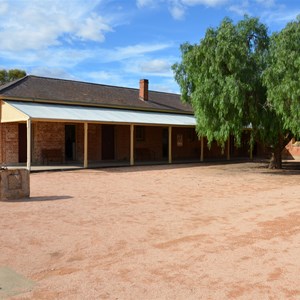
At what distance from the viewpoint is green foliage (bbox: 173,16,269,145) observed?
17438mm

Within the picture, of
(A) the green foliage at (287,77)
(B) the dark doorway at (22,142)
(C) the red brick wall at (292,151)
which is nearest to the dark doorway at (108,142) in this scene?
(B) the dark doorway at (22,142)

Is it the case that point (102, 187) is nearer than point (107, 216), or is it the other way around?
point (107, 216)

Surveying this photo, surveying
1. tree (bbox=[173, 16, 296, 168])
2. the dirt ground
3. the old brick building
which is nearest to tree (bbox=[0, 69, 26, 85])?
the old brick building

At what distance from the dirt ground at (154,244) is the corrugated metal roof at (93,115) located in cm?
748

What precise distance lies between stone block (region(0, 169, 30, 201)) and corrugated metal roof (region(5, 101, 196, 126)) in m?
7.31

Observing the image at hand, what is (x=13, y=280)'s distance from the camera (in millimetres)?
4762

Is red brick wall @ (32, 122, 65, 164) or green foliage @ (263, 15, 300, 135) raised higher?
green foliage @ (263, 15, 300, 135)

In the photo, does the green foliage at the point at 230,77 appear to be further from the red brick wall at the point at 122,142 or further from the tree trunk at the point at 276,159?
the red brick wall at the point at 122,142

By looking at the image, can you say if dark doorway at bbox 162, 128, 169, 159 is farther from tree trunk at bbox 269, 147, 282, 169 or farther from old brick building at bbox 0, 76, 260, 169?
tree trunk at bbox 269, 147, 282, 169

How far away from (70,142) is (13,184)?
42.3ft

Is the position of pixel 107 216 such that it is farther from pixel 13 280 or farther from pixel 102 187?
pixel 102 187

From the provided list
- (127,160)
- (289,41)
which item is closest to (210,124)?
(289,41)

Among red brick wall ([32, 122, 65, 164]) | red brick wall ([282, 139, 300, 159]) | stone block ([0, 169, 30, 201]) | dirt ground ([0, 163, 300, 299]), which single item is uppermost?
red brick wall ([32, 122, 65, 164])

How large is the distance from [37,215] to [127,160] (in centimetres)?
1684
